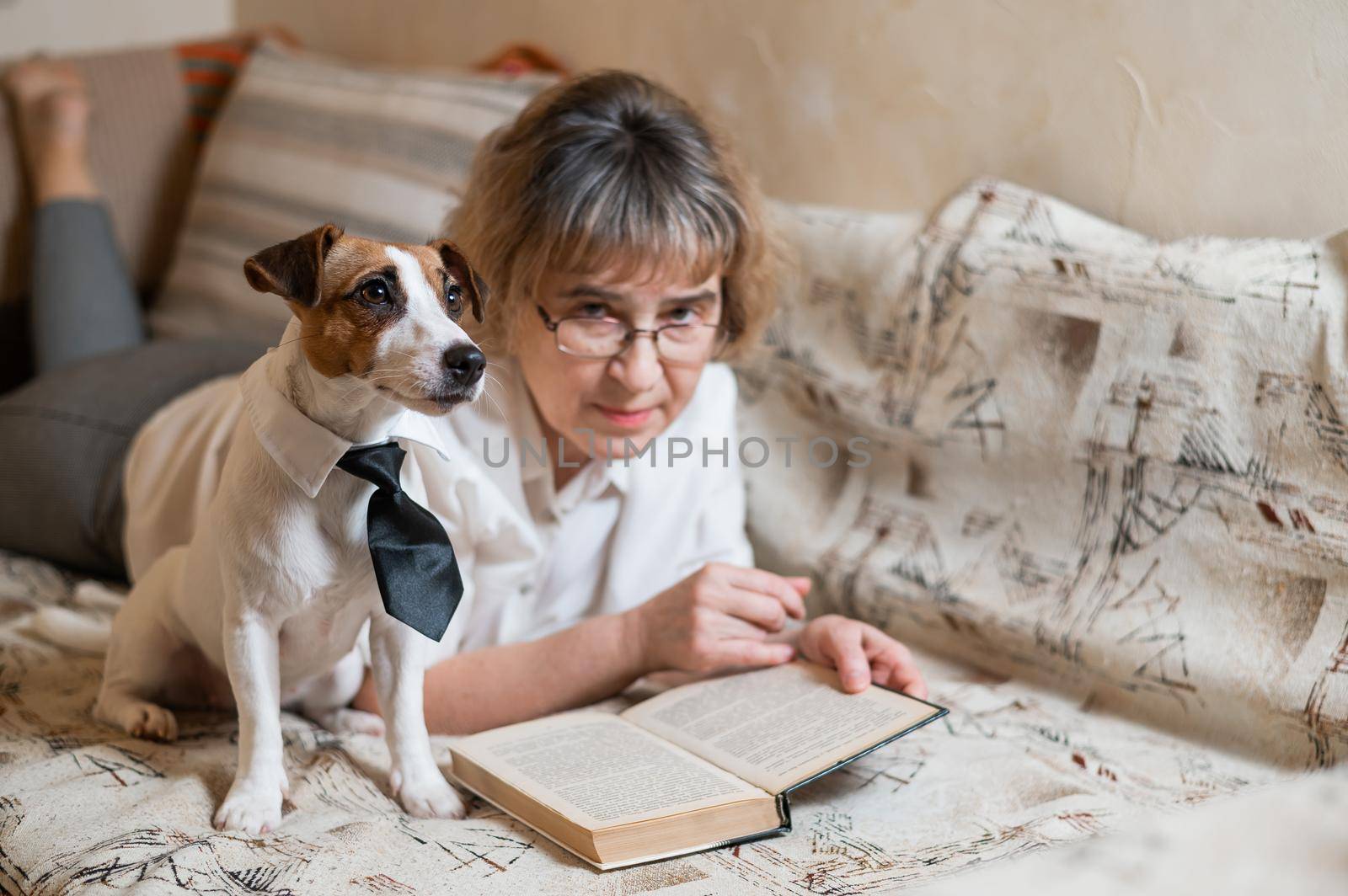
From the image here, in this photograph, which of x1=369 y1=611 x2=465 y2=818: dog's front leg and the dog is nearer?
the dog

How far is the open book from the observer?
790 millimetres

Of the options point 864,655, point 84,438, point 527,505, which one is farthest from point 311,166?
point 864,655

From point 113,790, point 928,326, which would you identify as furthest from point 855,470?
point 113,790

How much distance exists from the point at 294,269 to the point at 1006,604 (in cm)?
78

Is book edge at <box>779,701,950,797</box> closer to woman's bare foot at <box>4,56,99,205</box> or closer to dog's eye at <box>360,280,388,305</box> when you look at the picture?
dog's eye at <box>360,280,388,305</box>

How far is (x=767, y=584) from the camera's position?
1.02 meters

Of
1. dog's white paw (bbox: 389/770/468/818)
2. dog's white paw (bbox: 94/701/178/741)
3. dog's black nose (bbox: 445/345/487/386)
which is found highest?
dog's black nose (bbox: 445/345/487/386)

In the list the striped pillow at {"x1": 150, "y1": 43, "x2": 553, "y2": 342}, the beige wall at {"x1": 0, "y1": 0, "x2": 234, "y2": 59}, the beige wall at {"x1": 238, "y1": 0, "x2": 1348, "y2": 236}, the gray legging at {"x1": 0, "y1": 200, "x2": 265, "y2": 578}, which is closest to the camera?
the beige wall at {"x1": 238, "y1": 0, "x2": 1348, "y2": 236}

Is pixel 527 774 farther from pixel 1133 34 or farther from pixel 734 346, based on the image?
pixel 1133 34

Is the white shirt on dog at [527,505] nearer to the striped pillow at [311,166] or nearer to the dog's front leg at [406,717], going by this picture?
the dog's front leg at [406,717]

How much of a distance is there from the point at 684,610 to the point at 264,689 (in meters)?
0.38

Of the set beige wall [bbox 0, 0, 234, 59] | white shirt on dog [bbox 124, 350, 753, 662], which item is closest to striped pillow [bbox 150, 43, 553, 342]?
white shirt on dog [bbox 124, 350, 753, 662]

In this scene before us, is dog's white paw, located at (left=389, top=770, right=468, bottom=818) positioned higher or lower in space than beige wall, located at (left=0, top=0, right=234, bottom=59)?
lower

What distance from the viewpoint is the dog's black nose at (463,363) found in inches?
Result: 26.8
